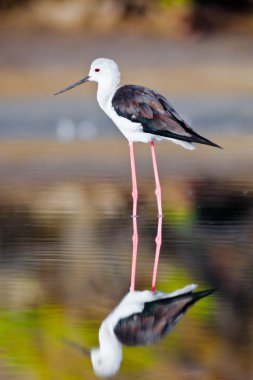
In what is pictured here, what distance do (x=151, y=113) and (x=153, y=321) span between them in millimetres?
3855

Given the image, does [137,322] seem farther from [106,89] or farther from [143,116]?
[106,89]

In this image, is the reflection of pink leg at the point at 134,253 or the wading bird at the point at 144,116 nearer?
the reflection of pink leg at the point at 134,253

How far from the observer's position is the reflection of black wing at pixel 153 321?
539cm

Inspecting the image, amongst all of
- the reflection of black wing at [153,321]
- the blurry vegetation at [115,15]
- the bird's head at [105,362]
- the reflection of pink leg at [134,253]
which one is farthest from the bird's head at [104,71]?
the blurry vegetation at [115,15]

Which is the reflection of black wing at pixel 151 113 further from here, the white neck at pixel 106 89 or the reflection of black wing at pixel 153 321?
the reflection of black wing at pixel 153 321

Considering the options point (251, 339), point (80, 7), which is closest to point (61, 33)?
point (80, 7)

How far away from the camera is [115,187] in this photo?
35.1ft

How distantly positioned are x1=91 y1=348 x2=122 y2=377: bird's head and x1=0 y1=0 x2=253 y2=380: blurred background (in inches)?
1.5

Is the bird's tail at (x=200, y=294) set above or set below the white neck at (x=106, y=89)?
below

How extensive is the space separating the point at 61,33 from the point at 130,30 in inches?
41.6

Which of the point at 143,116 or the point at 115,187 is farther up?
the point at 143,116

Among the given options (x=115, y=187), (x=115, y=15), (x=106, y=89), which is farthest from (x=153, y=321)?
(x=115, y=15)

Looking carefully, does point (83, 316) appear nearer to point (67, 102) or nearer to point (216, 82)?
point (67, 102)

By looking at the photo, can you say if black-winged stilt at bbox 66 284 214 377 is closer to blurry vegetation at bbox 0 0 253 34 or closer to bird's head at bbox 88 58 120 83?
bird's head at bbox 88 58 120 83
